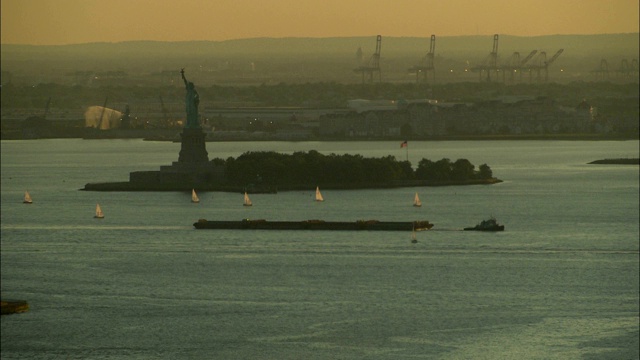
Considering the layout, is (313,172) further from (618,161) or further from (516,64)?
(516,64)

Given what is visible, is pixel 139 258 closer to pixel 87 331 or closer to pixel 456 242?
pixel 456 242

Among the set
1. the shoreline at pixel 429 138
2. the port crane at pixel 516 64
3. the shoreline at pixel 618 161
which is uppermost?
the port crane at pixel 516 64

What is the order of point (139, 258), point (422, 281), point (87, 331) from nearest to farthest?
point (87, 331) → point (422, 281) → point (139, 258)

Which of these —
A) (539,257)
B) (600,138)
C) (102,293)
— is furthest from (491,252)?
(600,138)

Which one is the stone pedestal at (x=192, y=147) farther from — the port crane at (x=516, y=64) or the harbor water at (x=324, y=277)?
the port crane at (x=516, y=64)

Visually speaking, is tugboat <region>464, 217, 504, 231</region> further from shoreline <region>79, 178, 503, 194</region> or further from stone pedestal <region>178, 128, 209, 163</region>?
stone pedestal <region>178, 128, 209, 163</region>

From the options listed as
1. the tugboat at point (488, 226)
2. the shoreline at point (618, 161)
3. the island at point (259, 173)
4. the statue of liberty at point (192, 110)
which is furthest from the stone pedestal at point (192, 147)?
the shoreline at point (618, 161)
